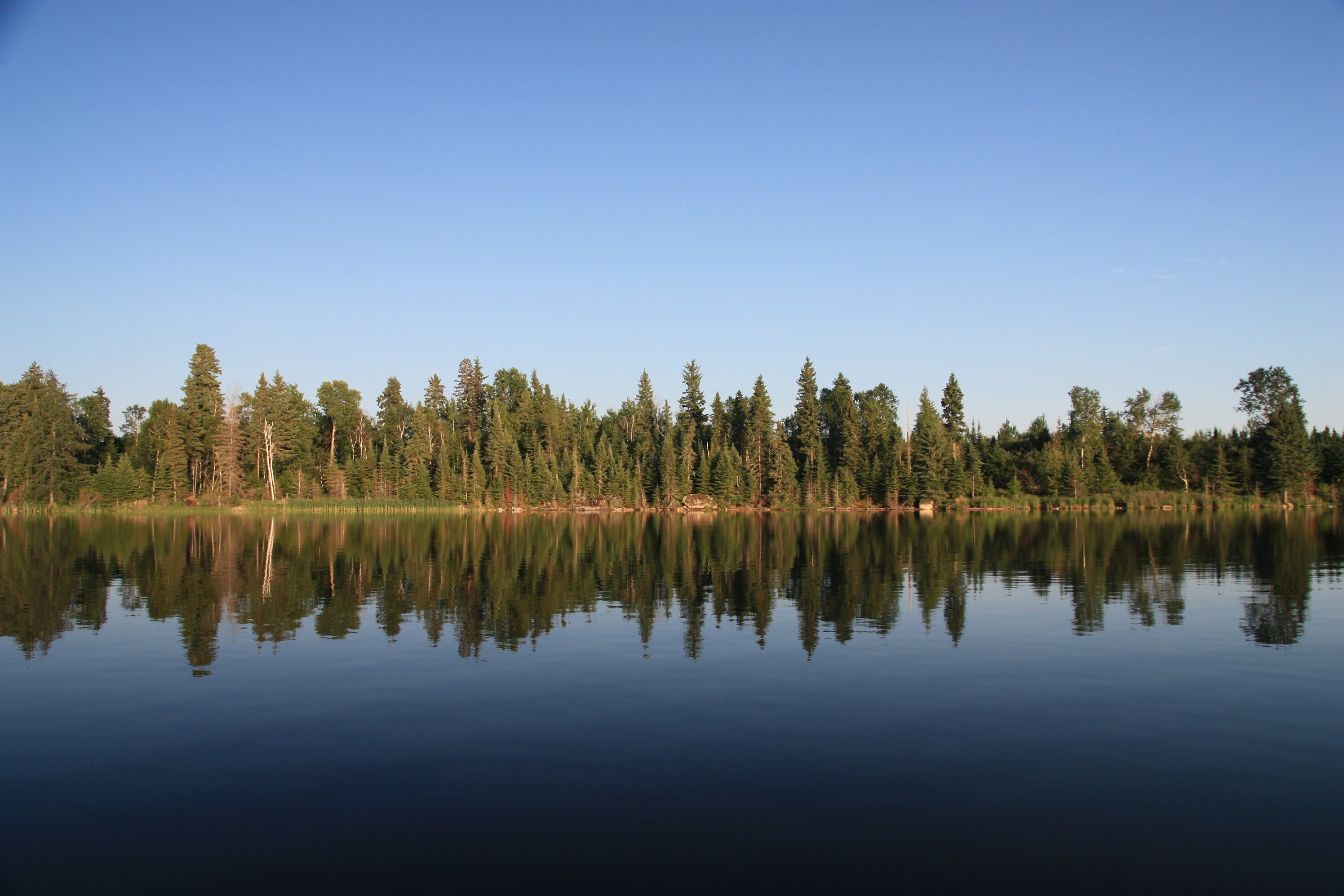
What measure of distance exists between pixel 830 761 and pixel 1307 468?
370 ft

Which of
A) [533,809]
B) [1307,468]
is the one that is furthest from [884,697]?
[1307,468]

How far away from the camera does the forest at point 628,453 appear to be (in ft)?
316

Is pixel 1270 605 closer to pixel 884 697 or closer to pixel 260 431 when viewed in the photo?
pixel 884 697

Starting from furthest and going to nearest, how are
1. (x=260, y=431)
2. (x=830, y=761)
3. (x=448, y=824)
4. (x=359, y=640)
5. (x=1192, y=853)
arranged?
(x=260, y=431)
(x=359, y=640)
(x=830, y=761)
(x=448, y=824)
(x=1192, y=853)

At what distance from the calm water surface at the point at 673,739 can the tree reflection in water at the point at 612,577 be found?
31 cm

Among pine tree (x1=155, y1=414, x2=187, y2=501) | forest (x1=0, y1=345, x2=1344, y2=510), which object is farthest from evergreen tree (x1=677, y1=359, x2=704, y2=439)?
pine tree (x1=155, y1=414, x2=187, y2=501)

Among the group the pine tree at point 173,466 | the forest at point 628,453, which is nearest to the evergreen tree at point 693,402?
the forest at point 628,453

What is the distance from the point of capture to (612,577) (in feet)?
103

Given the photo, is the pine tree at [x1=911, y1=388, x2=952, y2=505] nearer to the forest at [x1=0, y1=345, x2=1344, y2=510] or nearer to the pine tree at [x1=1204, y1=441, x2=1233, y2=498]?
the forest at [x1=0, y1=345, x2=1344, y2=510]

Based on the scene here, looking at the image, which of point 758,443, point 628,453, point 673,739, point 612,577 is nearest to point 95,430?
point 628,453

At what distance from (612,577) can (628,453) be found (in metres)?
93.9

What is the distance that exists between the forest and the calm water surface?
267 ft

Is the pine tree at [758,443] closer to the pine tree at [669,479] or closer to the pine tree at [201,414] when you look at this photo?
the pine tree at [669,479]

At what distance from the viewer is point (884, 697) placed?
529 inches
